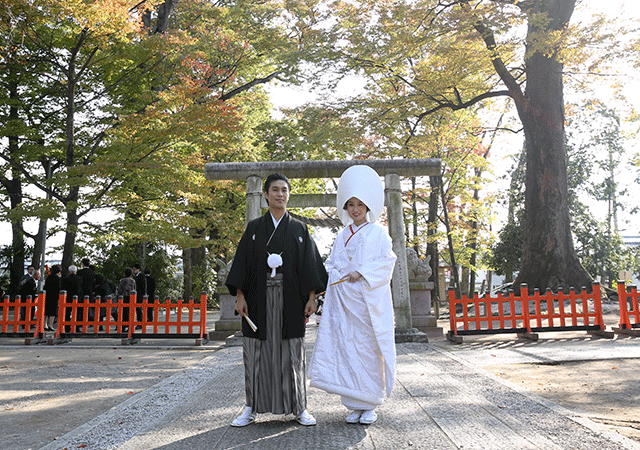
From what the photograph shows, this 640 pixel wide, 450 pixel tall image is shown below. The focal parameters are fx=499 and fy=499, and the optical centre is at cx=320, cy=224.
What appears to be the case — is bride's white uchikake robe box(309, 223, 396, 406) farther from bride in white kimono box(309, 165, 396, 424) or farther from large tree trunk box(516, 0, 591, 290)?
large tree trunk box(516, 0, 591, 290)

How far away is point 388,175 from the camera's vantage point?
9.88 metres

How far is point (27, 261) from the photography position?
73.7 feet

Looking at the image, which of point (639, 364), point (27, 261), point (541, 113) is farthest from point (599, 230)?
point (27, 261)

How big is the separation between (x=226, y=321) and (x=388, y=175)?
4547 mm

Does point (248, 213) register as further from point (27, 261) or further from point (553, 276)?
point (27, 261)

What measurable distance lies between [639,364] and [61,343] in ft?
32.3

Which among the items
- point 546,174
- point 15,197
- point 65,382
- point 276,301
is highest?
point 15,197

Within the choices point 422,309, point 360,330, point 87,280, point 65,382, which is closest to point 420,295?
point 422,309

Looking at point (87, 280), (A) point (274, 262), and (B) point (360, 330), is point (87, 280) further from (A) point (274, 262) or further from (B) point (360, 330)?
(B) point (360, 330)

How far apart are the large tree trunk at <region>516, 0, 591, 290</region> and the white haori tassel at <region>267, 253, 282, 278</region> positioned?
10990 mm

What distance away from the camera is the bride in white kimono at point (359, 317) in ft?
12.0

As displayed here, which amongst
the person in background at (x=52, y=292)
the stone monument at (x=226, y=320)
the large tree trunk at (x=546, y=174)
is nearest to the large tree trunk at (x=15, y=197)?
the person in background at (x=52, y=292)

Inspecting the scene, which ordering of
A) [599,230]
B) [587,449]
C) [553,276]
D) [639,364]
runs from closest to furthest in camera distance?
1. [587,449]
2. [639,364]
3. [553,276]
4. [599,230]

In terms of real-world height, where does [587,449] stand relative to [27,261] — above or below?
below
